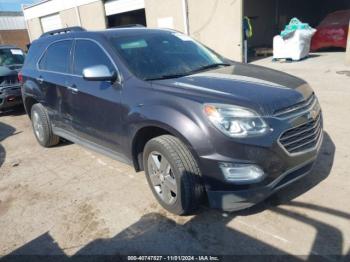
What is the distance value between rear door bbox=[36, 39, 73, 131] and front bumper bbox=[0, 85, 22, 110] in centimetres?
298

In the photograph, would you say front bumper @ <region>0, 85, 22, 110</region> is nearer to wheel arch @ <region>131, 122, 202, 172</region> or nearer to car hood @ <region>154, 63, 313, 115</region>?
wheel arch @ <region>131, 122, 202, 172</region>

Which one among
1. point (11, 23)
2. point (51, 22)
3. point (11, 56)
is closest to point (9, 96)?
point (11, 56)

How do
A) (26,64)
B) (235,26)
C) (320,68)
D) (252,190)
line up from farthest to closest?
(235,26)
(320,68)
(26,64)
(252,190)

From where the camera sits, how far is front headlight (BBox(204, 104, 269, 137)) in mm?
2639

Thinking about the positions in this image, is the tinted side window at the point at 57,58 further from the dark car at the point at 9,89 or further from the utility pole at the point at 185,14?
the utility pole at the point at 185,14

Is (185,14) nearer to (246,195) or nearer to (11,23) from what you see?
(246,195)

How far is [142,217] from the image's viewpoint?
10.7 feet

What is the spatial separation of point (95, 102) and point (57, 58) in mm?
1399

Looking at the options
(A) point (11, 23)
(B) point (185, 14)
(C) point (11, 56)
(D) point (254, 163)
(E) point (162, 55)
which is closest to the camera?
(D) point (254, 163)

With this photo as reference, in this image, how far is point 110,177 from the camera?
165 inches

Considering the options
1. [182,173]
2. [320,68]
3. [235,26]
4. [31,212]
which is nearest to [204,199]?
[182,173]

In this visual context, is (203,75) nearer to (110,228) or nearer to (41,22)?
(110,228)

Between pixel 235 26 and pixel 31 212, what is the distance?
10430 millimetres

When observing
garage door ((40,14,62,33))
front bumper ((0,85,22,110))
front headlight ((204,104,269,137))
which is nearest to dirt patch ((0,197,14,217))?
front headlight ((204,104,269,137))
